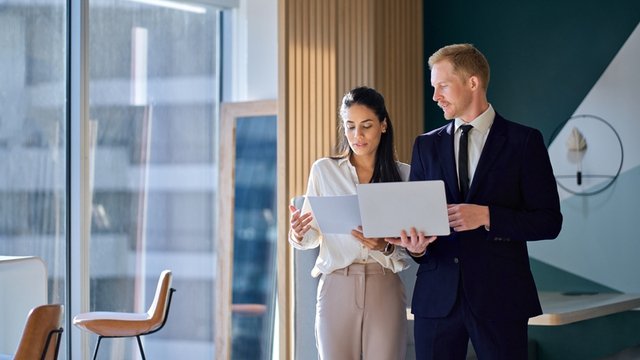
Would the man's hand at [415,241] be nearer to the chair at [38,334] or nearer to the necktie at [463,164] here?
the necktie at [463,164]

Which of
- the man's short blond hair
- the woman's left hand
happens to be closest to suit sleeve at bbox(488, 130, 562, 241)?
the man's short blond hair

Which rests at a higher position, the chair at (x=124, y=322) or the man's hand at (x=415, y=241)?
the man's hand at (x=415, y=241)

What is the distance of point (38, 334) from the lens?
327 centimetres

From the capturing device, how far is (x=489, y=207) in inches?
112

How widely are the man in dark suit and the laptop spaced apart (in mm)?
42

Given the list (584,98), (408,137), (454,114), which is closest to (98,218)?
(408,137)

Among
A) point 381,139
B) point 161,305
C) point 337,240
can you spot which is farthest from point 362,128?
point 161,305

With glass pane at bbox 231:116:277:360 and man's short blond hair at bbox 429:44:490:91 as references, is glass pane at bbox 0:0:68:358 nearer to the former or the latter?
glass pane at bbox 231:116:277:360

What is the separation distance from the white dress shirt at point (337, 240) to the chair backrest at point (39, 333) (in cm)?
91

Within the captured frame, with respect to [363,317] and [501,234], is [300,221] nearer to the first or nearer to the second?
[363,317]

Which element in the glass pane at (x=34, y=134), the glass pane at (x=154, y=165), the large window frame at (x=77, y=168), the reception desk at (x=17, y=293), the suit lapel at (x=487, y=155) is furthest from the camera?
the glass pane at (x=154, y=165)

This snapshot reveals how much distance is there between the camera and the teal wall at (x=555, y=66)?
5.47m

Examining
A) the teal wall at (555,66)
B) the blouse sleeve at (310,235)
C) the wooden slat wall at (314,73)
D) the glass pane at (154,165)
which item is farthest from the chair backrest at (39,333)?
the teal wall at (555,66)

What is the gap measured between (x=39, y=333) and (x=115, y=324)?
6.18 feet
